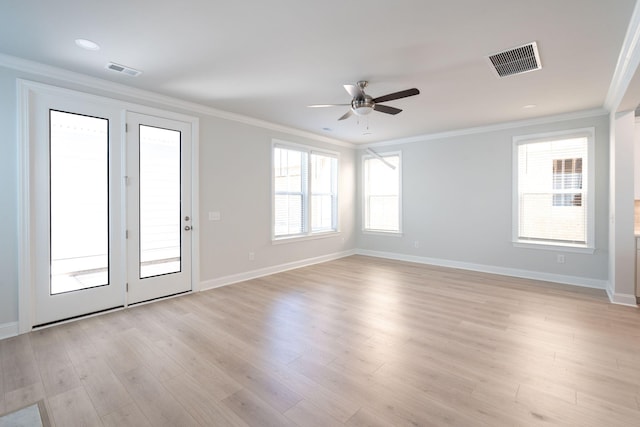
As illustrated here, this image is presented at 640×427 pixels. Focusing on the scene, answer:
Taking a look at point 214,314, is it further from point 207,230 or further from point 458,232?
point 458,232

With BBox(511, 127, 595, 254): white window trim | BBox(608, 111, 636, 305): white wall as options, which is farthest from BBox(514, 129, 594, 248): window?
BBox(608, 111, 636, 305): white wall

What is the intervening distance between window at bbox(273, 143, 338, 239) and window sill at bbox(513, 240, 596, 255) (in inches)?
144

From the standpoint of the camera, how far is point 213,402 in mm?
1998

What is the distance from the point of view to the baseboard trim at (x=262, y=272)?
4.62 meters

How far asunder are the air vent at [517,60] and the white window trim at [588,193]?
7.95ft

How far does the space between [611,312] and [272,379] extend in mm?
4094

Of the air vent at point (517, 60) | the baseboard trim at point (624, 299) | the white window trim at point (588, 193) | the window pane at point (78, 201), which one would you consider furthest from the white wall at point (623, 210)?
the window pane at point (78, 201)

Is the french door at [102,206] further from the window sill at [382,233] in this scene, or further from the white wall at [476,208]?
the white wall at [476,208]

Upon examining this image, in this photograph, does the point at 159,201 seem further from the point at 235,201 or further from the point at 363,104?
the point at 363,104

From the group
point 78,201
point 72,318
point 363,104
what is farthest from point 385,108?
point 72,318

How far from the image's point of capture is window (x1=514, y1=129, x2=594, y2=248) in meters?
4.71

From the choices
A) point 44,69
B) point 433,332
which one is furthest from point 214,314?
point 44,69

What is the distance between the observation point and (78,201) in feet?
11.1

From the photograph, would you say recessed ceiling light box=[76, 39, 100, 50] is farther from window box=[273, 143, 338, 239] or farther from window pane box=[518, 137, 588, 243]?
window pane box=[518, 137, 588, 243]
